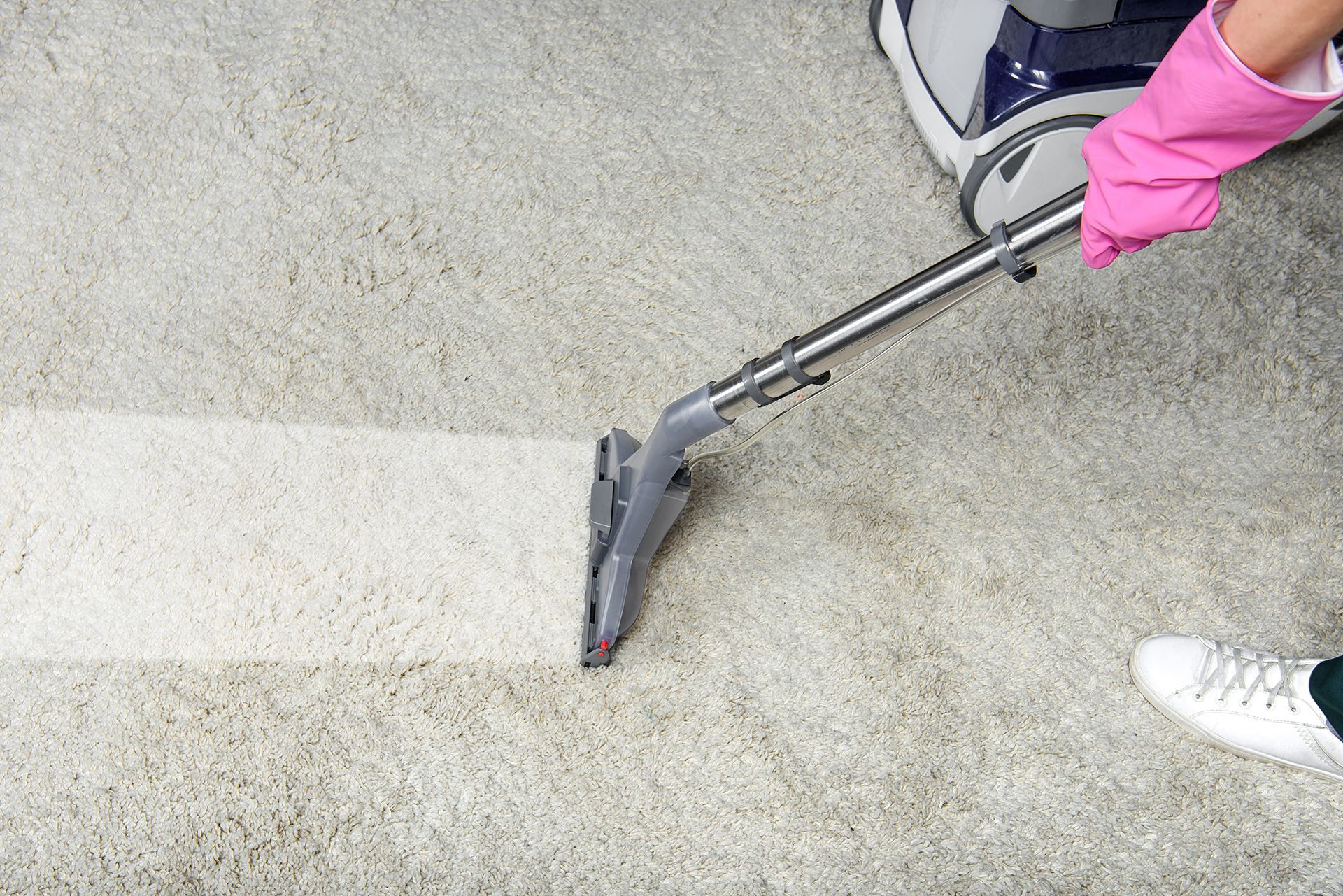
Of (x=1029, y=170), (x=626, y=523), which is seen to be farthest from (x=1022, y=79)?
(x=626, y=523)

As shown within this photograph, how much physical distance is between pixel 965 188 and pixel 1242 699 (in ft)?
2.06

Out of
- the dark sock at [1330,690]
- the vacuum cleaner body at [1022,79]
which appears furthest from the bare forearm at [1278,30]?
the dark sock at [1330,690]

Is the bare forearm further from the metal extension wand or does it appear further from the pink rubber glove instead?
the metal extension wand

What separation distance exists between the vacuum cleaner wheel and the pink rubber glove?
0.37m

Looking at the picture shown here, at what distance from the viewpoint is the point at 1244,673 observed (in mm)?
928

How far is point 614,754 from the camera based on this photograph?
0.93 meters

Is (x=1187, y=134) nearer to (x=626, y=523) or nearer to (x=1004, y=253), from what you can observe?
(x=1004, y=253)

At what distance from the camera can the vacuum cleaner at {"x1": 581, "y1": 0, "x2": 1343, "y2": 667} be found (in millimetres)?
680

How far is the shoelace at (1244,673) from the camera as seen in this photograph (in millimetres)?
913

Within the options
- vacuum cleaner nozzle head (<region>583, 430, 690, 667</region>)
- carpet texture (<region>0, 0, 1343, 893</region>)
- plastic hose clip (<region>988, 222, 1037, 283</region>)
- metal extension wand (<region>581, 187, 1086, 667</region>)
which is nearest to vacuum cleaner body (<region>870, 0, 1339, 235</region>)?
carpet texture (<region>0, 0, 1343, 893</region>)

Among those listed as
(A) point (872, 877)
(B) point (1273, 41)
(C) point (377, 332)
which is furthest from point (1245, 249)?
(C) point (377, 332)

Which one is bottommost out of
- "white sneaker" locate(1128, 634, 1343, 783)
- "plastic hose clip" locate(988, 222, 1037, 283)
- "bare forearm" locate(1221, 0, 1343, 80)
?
"white sneaker" locate(1128, 634, 1343, 783)

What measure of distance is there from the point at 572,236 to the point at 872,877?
0.81 m

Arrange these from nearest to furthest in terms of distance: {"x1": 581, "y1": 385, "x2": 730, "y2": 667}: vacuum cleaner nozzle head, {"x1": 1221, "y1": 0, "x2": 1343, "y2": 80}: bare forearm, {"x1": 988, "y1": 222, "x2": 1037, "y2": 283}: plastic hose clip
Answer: {"x1": 1221, "y1": 0, "x2": 1343, "y2": 80}: bare forearm < {"x1": 988, "y1": 222, "x2": 1037, "y2": 283}: plastic hose clip < {"x1": 581, "y1": 385, "x2": 730, "y2": 667}: vacuum cleaner nozzle head
